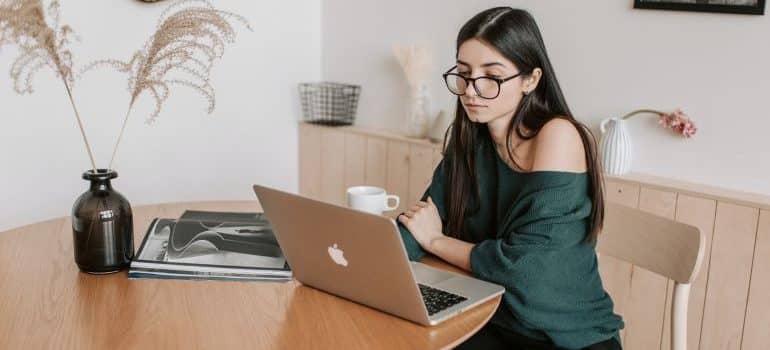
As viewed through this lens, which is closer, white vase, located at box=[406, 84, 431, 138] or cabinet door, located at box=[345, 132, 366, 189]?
white vase, located at box=[406, 84, 431, 138]

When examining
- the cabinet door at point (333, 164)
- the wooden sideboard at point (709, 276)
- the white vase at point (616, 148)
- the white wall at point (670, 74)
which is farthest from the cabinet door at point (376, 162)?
the white vase at point (616, 148)

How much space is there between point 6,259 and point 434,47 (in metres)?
1.66

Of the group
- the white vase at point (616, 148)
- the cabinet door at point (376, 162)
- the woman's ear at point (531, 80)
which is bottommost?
the cabinet door at point (376, 162)

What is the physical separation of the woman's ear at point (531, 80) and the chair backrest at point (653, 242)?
326 mm

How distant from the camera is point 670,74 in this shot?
213 centimetres

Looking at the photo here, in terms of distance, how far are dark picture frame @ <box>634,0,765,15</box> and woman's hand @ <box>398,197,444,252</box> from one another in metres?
0.94

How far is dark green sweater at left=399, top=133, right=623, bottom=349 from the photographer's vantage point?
146 cm

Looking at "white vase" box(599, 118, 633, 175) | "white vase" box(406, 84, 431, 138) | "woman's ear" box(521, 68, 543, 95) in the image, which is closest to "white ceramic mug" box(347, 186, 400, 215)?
"woman's ear" box(521, 68, 543, 95)

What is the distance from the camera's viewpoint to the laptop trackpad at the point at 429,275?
4.71 ft

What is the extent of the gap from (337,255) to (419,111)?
153cm

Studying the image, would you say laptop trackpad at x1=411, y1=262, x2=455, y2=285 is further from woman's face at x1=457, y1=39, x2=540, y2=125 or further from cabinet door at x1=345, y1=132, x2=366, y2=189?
cabinet door at x1=345, y1=132, x2=366, y2=189

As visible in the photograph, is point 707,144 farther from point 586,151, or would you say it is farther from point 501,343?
point 501,343

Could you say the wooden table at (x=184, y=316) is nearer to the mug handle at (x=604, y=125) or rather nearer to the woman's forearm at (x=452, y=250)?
the woman's forearm at (x=452, y=250)

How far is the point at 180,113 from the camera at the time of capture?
2.86m
